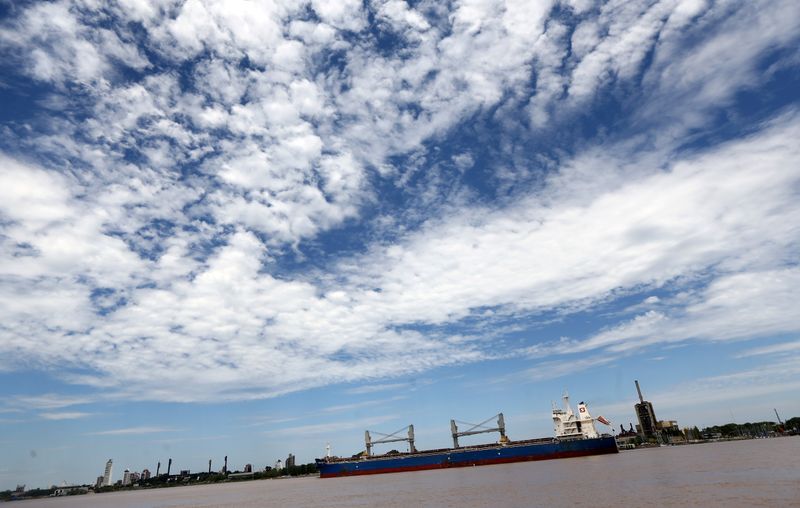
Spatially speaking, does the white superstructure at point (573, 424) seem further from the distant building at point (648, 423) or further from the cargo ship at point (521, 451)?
the distant building at point (648, 423)

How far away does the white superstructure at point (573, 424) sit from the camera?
→ 4456 inches

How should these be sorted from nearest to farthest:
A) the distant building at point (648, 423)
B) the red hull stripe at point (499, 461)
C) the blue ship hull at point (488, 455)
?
the red hull stripe at point (499, 461), the blue ship hull at point (488, 455), the distant building at point (648, 423)

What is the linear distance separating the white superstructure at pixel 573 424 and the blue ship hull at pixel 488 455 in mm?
3339

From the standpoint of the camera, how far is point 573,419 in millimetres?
115750

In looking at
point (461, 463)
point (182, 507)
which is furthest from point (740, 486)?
point (461, 463)

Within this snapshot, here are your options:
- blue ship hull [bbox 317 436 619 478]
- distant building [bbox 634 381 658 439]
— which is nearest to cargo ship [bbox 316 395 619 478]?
blue ship hull [bbox 317 436 619 478]

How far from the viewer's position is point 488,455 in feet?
364

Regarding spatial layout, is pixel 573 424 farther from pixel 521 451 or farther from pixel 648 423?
pixel 648 423

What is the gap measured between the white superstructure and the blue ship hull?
11.0ft

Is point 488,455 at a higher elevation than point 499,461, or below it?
higher

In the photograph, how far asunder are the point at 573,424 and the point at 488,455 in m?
24.2

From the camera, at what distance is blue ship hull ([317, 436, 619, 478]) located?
350ft

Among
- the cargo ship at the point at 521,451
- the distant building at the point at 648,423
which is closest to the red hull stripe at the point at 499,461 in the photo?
the cargo ship at the point at 521,451

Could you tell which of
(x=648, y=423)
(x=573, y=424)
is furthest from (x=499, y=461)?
(x=648, y=423)
